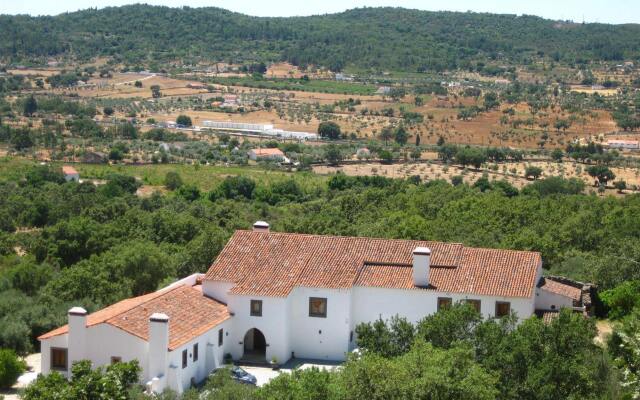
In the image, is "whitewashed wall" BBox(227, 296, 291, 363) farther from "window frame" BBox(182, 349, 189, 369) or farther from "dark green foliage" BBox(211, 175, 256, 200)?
"dark green foliage" BBox(211, 175, 256, 200)

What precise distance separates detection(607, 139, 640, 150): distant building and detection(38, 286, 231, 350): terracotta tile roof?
97.2 meters

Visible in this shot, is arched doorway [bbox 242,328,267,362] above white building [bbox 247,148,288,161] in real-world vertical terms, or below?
above

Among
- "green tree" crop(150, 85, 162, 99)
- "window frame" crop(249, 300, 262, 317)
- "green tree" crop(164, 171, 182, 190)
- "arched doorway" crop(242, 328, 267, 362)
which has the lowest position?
"green tree" crop(164, 171, 182, 190)

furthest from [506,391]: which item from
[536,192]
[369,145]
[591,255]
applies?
[369,145]

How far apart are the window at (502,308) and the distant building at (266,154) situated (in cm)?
7349

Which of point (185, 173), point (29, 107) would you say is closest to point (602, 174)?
point (185, 173)

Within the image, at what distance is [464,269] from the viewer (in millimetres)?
35375

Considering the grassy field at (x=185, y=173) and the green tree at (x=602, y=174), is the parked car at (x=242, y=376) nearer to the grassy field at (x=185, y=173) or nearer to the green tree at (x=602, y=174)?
the grassy field at (x=185, y=173)

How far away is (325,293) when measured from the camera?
3484 centimetres

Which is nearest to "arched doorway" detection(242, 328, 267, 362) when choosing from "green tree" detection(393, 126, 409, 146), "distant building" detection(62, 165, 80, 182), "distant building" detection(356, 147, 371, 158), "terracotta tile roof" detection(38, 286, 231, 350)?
"terracotta tile roof" detection(38, 286, 231, 350)

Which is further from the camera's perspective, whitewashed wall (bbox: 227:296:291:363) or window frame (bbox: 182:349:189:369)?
whitewashed wall (bbox: 227:296:291:363)

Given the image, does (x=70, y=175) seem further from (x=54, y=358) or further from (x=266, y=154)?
(x=54, y=358)

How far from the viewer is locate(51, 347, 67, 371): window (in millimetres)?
30969

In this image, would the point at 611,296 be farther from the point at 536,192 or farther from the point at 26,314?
the point at 536,192
